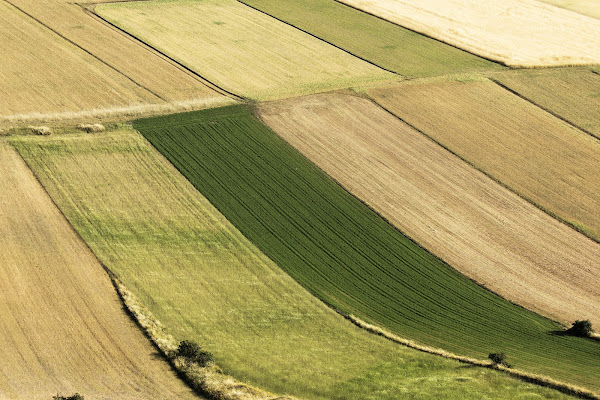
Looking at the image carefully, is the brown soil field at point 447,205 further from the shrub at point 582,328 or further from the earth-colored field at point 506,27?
the earth-colored field at point 506,27

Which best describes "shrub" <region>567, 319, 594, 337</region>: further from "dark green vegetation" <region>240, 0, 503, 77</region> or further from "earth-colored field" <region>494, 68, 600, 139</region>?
"dark green vegetation" <region>240, 0, 503, 77</region>

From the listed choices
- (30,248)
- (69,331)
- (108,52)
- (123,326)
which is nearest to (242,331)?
(123,326)

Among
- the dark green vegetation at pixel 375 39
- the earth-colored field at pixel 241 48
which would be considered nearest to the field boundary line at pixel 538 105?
the dark green vegetation at pixel 375 39

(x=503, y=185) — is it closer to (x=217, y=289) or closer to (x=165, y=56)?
(x=217, y=289)

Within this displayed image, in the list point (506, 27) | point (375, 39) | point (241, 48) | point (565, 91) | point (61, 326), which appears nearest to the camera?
point (61, 326)

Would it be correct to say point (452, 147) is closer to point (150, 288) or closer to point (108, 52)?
point (150, 288)

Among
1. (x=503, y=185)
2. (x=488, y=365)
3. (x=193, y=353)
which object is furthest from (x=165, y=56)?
(x=488, y=365)

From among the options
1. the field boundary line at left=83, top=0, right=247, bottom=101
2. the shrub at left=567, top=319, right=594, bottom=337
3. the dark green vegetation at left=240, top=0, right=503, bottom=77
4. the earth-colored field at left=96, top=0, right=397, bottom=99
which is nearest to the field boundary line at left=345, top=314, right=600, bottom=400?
the shrub at left=567, top=319, right=594, bottom=337
